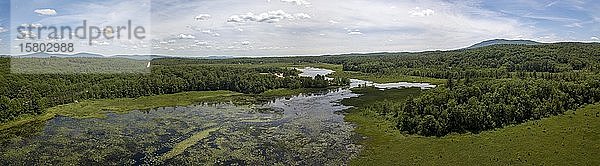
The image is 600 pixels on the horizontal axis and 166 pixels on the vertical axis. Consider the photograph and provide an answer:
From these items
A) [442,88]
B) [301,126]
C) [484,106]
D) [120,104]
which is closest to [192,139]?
[301,126]

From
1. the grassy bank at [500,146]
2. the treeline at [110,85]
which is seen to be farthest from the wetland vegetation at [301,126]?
the treeline at [110,85]

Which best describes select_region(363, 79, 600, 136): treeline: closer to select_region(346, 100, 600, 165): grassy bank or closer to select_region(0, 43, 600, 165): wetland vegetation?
select_region(0, 43, 600, 165): wetland vegetation

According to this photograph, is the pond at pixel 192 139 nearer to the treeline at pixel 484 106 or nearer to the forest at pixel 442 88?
the treeline at pixel 484 106

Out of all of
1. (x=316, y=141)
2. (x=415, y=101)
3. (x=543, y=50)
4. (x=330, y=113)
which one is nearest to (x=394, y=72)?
(x=543, y=50)

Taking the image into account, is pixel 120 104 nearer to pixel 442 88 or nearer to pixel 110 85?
pixel 110 85

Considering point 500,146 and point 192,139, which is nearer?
point 500,146

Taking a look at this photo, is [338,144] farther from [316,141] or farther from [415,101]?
[415,101]
